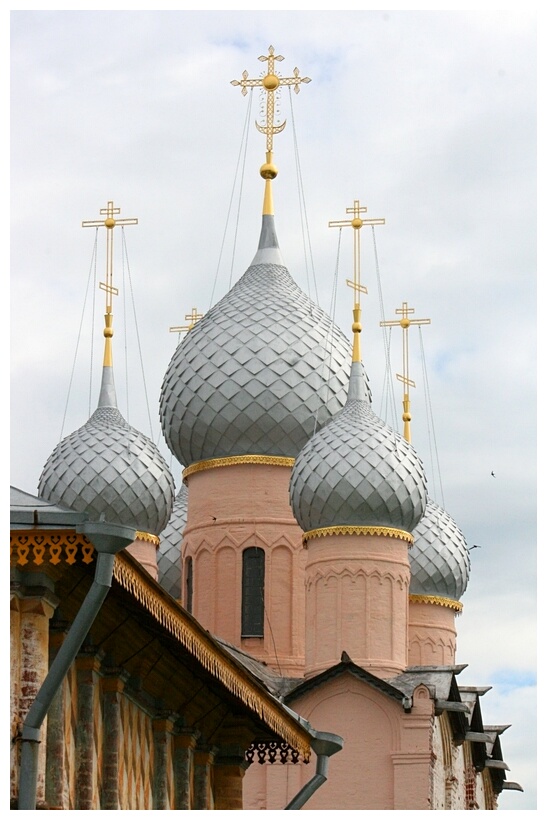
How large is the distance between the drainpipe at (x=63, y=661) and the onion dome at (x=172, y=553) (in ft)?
66.2

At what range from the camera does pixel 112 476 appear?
1047 inches

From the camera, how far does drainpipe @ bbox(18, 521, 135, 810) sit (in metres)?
8.03

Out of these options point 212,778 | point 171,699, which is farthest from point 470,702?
point 171,699

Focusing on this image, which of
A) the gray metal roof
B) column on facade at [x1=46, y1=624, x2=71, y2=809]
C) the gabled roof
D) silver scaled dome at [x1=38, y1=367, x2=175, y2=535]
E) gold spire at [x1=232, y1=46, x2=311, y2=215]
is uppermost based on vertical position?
gold spire at [x1=232, y1=46, x2=311, y2=215]

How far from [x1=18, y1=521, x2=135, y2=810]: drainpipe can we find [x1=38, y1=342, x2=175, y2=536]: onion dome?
1800 centimetres

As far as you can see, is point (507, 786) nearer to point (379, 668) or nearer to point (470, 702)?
point (470, 702)

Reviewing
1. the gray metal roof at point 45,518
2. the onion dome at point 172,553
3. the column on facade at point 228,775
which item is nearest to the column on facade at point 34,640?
the gray metal roof at point 45,518

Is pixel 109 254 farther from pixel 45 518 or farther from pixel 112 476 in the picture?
pixel 45 518

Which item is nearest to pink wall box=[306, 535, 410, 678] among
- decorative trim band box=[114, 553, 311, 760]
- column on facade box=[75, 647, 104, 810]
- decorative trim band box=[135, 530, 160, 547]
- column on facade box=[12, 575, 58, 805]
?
decorative trim band box=[135, 530, 160, 547]

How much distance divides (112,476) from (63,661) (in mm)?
18520

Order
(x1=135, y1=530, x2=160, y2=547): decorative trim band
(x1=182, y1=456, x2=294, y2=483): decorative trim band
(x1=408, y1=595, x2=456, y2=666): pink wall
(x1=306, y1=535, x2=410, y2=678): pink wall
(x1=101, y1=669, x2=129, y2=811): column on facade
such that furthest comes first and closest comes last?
(x1=408, y1=595, x2=456, y2=666): pink wall → (x1=135, y1=530, x2=160, y2=547): decorative trim band → (x1=182, y1=456, x2=294, y2=483): decorative trim band → (x1=306, y1=535, x2=410, y2=678): pink wall → (x1=101, y1=669, x2=129, y2=811): column on facade

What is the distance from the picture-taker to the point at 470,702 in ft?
86.9

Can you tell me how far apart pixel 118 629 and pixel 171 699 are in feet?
5.96

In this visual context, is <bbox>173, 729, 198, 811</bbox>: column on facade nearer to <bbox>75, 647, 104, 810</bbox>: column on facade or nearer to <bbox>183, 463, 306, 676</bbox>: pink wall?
<bbox>75, 647, 104, 810</bbox>: column on facade
